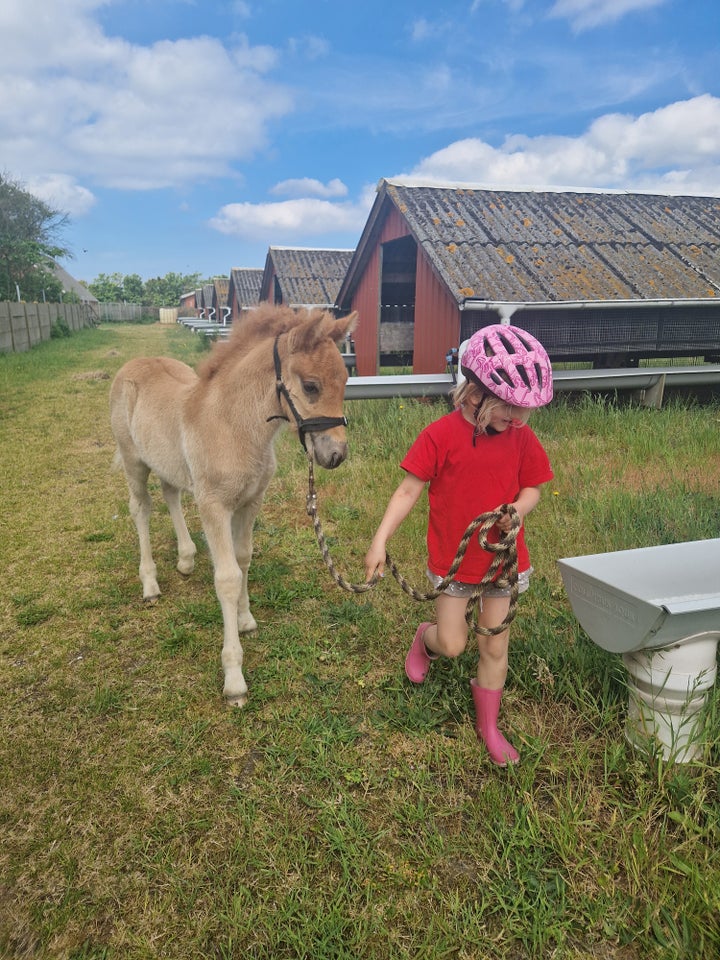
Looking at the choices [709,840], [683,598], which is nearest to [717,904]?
[709,840]

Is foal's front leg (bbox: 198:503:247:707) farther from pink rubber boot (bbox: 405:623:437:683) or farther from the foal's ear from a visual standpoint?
the foal's ear

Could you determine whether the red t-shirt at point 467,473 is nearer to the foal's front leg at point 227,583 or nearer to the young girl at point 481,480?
the young girl at point 481,480

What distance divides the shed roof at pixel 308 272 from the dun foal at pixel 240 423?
15.5 m

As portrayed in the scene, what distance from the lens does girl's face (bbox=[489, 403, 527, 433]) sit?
2355 millimetres

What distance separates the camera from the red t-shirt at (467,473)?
2447 millimetres

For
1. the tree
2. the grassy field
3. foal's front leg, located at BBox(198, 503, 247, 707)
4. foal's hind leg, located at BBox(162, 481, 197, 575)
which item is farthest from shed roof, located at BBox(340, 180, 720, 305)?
the tree

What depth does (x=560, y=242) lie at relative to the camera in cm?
949

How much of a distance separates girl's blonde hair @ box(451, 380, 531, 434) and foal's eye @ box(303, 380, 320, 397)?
0.67 metres

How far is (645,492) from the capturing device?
4.93 meters

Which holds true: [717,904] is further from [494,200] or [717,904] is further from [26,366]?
[26,366]

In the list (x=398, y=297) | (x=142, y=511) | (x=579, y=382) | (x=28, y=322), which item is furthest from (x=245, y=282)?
(x=142, y=511)

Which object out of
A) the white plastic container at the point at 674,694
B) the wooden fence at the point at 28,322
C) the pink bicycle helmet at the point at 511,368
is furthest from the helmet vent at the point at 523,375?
the wooden fence at the point at 28,322

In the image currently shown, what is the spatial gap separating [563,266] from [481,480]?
779cm

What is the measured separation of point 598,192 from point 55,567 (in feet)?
37.6
